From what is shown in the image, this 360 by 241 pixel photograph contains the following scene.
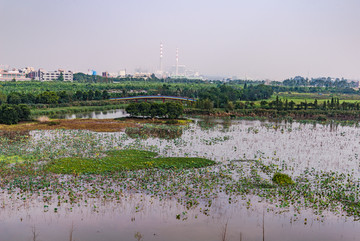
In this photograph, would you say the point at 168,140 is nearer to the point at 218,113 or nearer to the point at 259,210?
the point at 259,210

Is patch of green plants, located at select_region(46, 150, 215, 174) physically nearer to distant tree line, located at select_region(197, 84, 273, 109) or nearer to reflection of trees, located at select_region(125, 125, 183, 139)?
reflection of trees, located at select_region(125, 125, 183, 139)

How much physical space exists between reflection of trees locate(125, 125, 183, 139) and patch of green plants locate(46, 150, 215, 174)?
13.9m

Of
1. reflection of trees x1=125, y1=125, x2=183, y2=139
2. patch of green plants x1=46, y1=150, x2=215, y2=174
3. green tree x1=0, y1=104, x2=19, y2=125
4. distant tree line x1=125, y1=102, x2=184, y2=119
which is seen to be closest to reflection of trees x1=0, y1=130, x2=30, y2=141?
green tree x1=0, y1=104, x2=19, y2=125

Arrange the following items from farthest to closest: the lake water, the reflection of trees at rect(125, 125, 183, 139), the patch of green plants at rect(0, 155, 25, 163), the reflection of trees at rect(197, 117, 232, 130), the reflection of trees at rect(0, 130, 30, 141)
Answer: the reflection of trees at rect(197, 117, 232, 130)
the reflection of trees at rect(125, 125, 183, 139)
the reflection of trees at rect(0, 130, 30, 141)
the patch of green plants at rect(0, 155, 25, 163)
the lake water

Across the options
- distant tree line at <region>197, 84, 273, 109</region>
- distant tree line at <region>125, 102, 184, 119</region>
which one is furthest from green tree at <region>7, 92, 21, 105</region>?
distant tree line at <region>197, 84, 273, 109</region>

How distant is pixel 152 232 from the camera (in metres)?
22.4

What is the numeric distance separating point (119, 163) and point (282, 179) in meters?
16.0

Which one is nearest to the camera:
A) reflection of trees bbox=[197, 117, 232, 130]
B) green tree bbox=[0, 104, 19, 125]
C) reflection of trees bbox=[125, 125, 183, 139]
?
reflection of trees bbox=[125, 125, 183, 139]

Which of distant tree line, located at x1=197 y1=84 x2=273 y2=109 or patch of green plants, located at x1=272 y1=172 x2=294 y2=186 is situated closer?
patch of green plants, located at x1=272 y1=172 x2=294 y2=186

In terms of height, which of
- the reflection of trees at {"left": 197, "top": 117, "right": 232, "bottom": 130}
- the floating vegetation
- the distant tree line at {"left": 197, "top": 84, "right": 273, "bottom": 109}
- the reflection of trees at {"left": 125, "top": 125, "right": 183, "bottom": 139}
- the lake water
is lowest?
the lake water

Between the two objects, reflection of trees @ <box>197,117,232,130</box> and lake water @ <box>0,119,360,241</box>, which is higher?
reflection of trees @ <box>197,117,232,130</box>

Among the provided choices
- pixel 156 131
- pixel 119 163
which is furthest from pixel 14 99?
pixel 119 163

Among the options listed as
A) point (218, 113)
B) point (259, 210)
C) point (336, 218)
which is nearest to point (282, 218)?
point (259, 210)

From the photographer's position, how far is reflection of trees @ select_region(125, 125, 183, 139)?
53.6 metres
